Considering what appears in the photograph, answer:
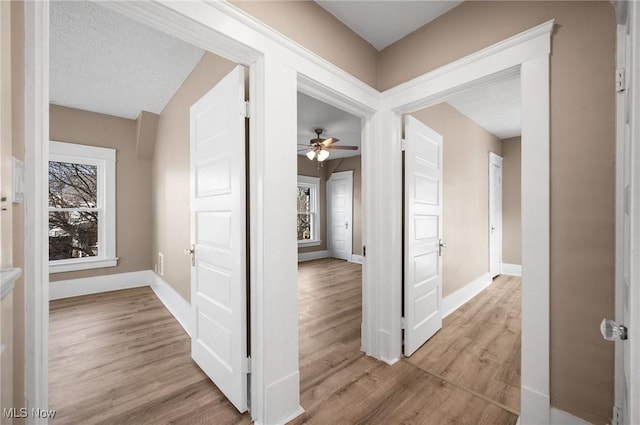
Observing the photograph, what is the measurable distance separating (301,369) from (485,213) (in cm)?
382

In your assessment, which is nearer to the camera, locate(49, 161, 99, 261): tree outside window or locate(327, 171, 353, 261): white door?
locate(49, 161, 99, 261): tree outside window

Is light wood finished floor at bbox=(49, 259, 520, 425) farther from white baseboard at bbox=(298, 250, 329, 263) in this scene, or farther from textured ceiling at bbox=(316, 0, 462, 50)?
white baseboard at bbox=(298, 250, 329, 263)

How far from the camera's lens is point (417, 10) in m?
1.84

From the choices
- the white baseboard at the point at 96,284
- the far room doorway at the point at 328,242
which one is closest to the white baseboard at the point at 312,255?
the far room doorway at the point at 328,242

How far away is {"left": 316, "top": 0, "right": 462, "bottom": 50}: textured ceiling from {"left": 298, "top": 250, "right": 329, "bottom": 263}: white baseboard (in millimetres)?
5115

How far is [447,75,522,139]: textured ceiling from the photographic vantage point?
2948 millimetres

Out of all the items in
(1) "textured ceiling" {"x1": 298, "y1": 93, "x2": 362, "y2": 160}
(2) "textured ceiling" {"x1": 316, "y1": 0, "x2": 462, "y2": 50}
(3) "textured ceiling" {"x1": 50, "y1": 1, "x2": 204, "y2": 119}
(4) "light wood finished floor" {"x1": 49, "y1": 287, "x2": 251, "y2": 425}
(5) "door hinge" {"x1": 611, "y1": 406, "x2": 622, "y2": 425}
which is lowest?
(4) "light wood finished floor" {"x1": 49, "y1": 287, "x2": 251, "y2": 425}

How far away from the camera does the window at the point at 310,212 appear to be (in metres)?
6.86

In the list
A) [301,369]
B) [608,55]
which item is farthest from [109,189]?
[608,55]

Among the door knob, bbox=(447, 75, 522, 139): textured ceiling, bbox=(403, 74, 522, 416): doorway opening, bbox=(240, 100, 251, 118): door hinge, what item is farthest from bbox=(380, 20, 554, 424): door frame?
bbox=(240, 100, 251, 118): door hinge

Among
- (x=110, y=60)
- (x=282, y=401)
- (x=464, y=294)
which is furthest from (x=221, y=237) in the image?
(x=464, y=294)

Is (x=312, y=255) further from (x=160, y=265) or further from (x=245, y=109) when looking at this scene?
(x=245, y=109)

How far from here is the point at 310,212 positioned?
22.9 feet

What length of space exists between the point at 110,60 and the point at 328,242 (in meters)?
5.67
